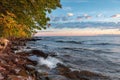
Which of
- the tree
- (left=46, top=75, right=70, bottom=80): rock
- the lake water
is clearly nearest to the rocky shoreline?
(left=46, top=75, right=70, bottom=80): rock

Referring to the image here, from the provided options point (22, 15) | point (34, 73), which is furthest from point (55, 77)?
point (22, 15)

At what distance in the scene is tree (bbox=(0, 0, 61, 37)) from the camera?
21.5m

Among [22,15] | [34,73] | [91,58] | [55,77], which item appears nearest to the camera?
[34,73]

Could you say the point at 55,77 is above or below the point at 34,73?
below

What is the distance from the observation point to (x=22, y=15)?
25656mm

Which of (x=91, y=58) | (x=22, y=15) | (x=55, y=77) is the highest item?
(x=22, y=15)

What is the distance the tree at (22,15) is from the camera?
70.4 ft

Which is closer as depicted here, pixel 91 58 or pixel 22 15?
pixel 22 15

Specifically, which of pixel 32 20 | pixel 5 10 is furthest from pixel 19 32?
pixel 32 20

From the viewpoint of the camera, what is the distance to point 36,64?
19.0 metres

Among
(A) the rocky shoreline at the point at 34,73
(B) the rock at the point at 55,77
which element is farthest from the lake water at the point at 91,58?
(B) the rock at the point at 55,77

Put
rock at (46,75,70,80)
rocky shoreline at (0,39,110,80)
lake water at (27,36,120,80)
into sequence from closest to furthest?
1. rocky shoreline at (0,39,110,80)
2. rock at (46,75,70,80)
3. lake water at (27,36,120,80)

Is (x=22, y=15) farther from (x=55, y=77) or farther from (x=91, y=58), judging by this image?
(x=55, y=77)

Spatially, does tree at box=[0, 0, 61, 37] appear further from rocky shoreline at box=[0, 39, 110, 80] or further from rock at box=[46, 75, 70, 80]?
rock at box=[46, 75, 70, 80]
